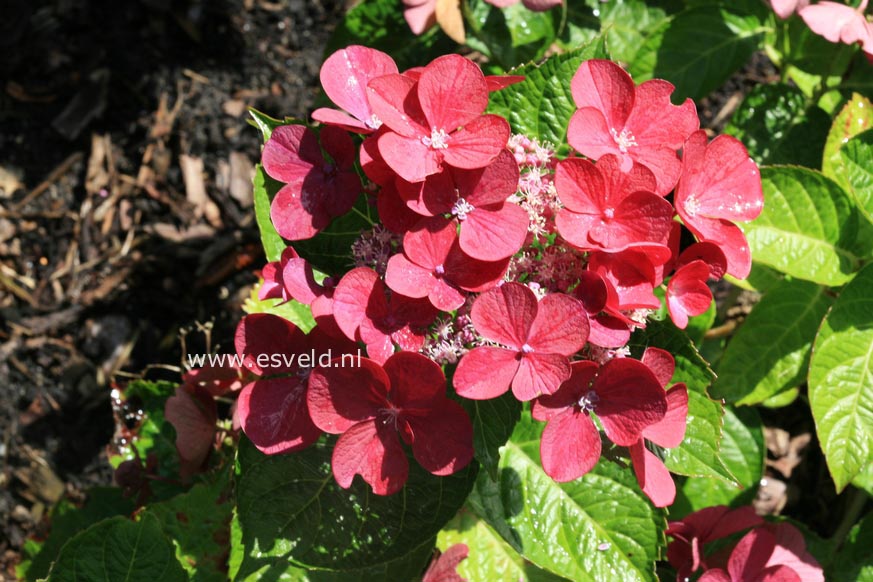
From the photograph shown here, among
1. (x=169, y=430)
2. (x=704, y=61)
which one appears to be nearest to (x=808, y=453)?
(x=704, y=61)

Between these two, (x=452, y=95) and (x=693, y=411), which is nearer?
(x=452, y=95)

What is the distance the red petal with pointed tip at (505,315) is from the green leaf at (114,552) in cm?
69

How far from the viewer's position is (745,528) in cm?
150

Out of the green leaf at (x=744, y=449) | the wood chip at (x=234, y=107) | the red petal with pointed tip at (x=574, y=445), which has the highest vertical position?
the red petal with pointed tip at (x=574, y=445)

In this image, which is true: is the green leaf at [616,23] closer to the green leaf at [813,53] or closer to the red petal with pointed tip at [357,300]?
the green leaf at [813,53]

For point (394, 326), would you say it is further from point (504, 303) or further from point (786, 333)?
point (786, 333)

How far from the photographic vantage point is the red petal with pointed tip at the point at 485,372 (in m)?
0.96

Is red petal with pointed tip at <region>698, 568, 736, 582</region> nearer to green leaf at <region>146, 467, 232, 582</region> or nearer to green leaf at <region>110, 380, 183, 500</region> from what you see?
green leaf at <region>146, 467, 232, 582</region>

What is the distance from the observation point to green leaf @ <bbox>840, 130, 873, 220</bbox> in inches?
55.1

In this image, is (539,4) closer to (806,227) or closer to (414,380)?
(806,227)

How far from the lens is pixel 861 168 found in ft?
4.61

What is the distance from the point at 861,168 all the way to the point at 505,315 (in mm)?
813

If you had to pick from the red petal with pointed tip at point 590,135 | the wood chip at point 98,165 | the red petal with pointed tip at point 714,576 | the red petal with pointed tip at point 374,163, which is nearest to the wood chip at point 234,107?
the wood chip at point 98,165

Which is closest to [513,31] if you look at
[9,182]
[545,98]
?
[545,98]
